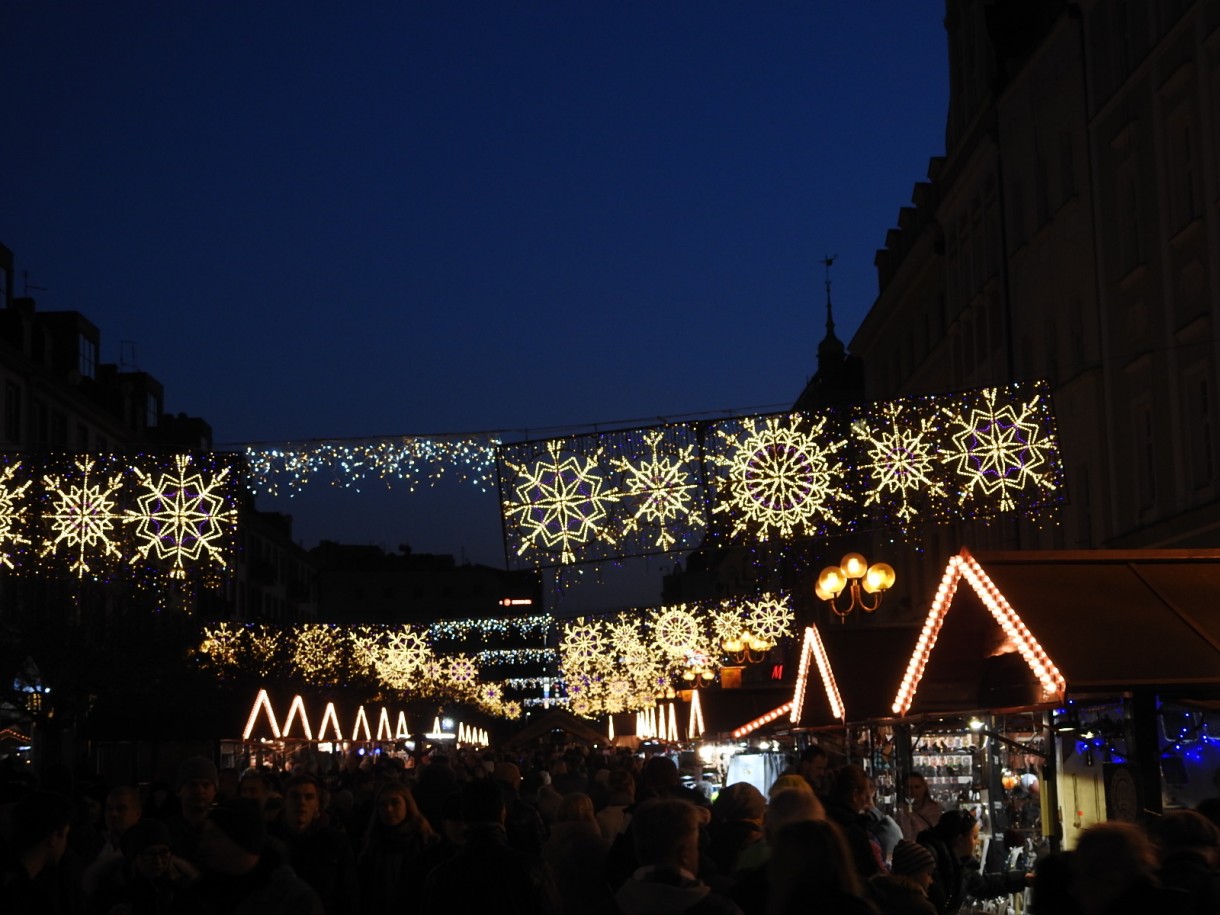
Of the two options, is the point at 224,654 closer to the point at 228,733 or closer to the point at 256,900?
the point at 228,733

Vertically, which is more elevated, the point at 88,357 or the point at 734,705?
Result: the point at 88,357

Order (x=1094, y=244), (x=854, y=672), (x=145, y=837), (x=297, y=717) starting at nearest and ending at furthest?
1. (x=145, y=837)
2. (x=854, y=672)
3. (x=1094, y=244)
4. (x=297, y=717)

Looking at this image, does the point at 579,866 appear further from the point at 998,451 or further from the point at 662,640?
the point at 662,640

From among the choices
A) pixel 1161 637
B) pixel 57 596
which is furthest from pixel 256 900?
pixel 57 596

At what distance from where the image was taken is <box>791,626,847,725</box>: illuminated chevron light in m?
18.1

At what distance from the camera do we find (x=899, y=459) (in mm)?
19688

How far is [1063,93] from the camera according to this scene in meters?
29.3

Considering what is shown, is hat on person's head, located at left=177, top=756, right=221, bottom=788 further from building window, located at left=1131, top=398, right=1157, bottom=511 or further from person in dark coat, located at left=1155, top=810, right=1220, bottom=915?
building window, located at left=1131, top=398, right=1157, bottom=511

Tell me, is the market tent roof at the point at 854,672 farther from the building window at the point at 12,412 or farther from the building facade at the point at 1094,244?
the building window at the point at 12,412

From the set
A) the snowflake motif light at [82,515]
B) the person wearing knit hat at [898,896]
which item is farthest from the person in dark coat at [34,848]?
the snowflake motif light at [82,515]

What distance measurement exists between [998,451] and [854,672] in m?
3.13

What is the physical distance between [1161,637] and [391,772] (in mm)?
12505

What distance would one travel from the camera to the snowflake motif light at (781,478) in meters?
19.4

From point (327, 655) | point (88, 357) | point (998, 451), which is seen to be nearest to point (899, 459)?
point (998, 451)
